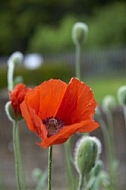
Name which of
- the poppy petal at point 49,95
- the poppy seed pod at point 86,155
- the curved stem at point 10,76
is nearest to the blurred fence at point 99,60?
the curved stem at point 10,76

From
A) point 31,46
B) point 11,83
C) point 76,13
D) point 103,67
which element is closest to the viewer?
point 11,83

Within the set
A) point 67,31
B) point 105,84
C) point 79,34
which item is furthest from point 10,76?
point 67,31

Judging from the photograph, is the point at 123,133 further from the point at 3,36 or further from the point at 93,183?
the point at 3,36

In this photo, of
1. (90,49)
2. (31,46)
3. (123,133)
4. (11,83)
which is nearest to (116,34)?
(90,49)

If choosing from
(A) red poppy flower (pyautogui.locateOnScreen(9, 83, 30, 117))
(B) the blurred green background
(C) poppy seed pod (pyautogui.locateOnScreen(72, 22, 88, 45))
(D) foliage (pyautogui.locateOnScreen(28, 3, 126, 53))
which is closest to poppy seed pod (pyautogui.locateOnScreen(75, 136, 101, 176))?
(A) red poppy flower (pyautogui.locateOnScreen(9, 83, 30, 117))

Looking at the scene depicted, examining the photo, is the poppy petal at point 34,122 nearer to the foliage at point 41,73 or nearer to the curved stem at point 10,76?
the curved stem at point 10,76

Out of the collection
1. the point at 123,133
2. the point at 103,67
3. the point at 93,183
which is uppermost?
the point at 93,183

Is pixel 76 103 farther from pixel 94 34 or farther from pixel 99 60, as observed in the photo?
pixel 94 34
